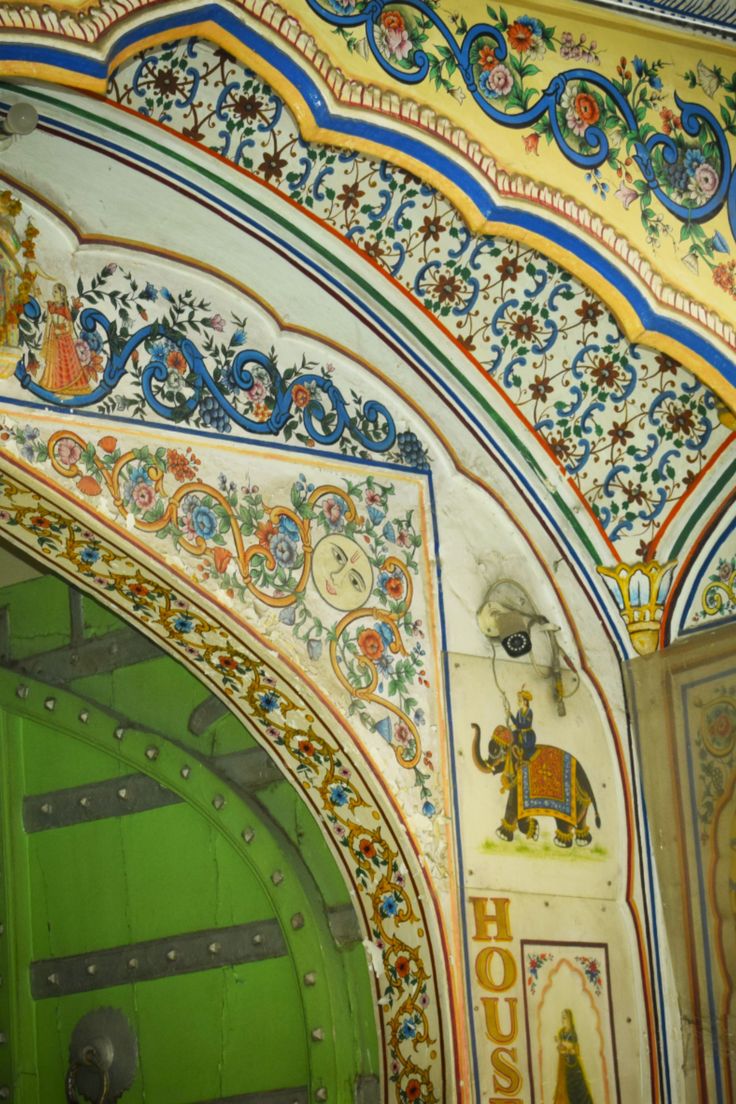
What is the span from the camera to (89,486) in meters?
4.49

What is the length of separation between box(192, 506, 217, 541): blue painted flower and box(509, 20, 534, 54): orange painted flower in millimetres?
1404

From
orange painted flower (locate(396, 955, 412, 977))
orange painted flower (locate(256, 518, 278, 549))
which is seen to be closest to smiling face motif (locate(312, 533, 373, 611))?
orange painted flower (locate(256, 518, 278, 549))

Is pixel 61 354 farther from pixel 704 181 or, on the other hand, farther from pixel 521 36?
pixel 704 181

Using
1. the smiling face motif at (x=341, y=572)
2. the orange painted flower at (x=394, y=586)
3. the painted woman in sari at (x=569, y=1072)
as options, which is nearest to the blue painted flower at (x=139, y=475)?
the smiling face motif at (x=341, y=572)

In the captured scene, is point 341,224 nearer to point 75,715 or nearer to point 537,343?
point 537,343

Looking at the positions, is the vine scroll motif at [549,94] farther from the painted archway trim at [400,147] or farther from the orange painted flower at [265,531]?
the orange painted flower at [265,531]

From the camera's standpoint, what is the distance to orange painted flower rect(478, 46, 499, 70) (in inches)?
173

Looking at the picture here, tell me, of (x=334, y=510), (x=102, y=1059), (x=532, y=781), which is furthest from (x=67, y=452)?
(x=102, y=1059)

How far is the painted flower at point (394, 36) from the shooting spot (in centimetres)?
427

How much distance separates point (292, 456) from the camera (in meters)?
4.92

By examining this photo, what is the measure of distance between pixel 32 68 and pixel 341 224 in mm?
1054

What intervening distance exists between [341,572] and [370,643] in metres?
0.21

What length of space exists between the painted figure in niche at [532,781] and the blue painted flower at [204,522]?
3.05ft

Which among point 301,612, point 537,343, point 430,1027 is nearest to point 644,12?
point 537,343
